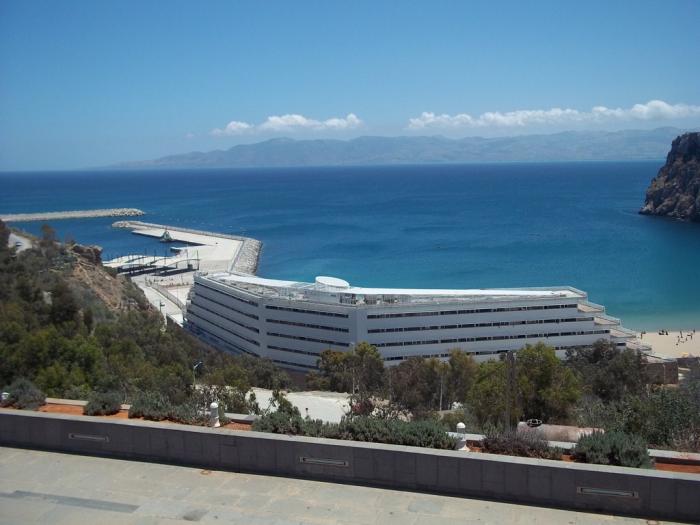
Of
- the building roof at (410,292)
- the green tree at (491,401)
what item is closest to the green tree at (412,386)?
the green tree at (491,401)

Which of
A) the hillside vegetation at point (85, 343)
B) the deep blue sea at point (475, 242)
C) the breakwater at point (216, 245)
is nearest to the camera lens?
the hillside vegetation at point (85, 343)

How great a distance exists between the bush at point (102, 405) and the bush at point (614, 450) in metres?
8.30

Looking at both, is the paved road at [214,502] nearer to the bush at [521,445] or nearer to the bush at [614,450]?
the bush at [614,450]

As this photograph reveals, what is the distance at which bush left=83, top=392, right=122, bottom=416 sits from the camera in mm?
12531

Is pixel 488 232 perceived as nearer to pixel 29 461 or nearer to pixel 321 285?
pixel 321 285

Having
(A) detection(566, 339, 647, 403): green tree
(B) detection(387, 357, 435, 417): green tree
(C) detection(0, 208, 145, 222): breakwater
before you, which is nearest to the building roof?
(B) detection(387, 357, 435, 417): green tree

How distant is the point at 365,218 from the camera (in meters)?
143

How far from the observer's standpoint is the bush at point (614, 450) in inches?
375

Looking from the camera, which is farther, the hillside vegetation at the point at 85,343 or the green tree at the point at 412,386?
the green tree at the point at 412,386

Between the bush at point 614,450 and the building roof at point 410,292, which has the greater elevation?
the bush at point 614,450

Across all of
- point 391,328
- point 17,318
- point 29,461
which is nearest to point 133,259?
point 391,328

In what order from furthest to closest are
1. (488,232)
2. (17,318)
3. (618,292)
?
(488,232) < (618,292) < (17,318)

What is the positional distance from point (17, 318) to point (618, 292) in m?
58.7

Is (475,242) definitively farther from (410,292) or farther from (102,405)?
(102,405)
